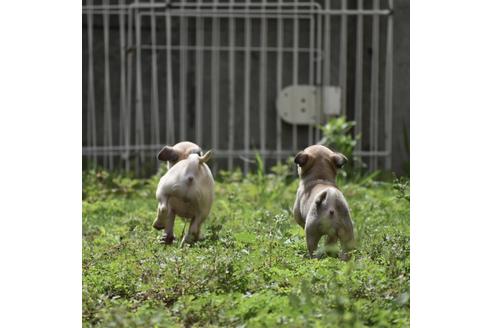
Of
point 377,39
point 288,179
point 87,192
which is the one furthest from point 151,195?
point 377,39

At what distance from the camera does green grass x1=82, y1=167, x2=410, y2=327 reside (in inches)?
137

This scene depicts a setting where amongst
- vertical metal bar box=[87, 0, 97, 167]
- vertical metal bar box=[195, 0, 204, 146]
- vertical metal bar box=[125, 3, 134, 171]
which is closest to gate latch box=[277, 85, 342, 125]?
vertical metal bar box=[195, 0, 204, 146]

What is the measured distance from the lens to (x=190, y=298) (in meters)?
3.76

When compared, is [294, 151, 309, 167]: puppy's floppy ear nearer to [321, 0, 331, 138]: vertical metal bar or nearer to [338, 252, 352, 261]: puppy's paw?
[338, 252, 352, 261]: puppy's paw

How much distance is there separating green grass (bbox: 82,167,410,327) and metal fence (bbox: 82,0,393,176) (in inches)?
158

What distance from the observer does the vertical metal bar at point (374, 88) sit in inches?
391

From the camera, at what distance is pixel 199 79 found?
32.8 feet

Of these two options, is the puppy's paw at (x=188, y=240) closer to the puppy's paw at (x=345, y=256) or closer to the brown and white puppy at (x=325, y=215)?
the brown and white puppy at (x=325, y=215)

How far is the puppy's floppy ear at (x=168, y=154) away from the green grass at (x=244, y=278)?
43cm

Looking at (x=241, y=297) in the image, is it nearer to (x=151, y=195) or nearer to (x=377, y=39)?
(x=151, y=195)

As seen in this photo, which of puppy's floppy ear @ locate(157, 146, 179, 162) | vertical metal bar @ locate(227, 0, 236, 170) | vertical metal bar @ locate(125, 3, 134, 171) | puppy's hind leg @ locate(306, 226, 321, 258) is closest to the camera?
puppy's hind leg @ locate(306, 226, 321, 258)

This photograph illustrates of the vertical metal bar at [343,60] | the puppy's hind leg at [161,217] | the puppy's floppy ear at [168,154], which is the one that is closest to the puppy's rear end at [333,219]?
the puppy's hind leg at [161,217]

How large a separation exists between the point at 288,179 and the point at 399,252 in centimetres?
452

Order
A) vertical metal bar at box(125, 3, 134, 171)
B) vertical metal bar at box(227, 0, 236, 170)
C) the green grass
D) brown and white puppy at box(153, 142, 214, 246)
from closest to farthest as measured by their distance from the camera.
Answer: the green grass → brown and white puppy at box(153, 142, 214, 246) → vertical metal bar at box(125, 3, 134, 171) → vertical metal bar at box(227, 0, 236, 170)
